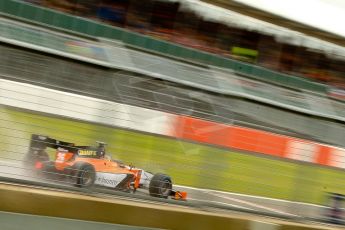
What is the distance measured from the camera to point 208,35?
14.1 m

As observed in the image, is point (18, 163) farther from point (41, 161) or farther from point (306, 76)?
point (306, 76)

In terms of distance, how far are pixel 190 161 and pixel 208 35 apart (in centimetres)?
1016

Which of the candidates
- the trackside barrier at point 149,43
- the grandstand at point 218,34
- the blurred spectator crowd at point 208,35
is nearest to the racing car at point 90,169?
the trackside barrier at point 149,43

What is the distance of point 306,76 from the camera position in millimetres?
13492

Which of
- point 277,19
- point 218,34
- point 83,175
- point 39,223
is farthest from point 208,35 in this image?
point 39,223

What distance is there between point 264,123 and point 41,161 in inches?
74.6

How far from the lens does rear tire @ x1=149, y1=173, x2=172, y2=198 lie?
14.0ft

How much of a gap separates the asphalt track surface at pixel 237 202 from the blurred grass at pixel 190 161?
0.17 feet

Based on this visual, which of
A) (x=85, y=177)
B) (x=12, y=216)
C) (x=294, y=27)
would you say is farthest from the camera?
(x=294, y=27)

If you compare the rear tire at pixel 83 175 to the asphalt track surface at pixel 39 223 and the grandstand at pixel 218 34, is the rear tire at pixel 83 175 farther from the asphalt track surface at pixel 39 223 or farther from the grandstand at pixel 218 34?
the grandstand at pixel 218 34

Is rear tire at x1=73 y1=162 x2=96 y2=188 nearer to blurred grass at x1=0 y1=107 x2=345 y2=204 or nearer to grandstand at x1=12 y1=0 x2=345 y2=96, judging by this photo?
blurred grass at x1=0 y1=107 x2=345 y2=204

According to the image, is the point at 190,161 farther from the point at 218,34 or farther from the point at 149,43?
the point at 218,34

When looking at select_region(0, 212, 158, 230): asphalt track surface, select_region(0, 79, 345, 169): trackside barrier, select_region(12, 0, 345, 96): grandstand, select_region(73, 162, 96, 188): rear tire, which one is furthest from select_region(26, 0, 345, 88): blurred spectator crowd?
select_region(0, 212, 158, 230): asphalt track surface

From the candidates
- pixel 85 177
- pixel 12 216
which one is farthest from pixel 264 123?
pixel 12 216
